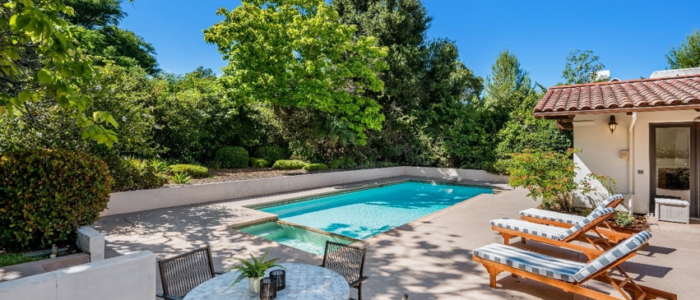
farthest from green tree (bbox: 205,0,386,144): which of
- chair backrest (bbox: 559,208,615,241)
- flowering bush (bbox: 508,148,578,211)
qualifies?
chair backrest (bbox: 559,208,615,241)

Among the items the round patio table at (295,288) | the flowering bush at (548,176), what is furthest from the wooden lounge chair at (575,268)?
the flowering bush at (548,176)

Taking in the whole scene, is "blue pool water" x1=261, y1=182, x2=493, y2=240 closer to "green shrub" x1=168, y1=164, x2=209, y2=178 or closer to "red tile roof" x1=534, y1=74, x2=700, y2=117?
"green shrub" x1=168, y1=164, x2=209, y2=178

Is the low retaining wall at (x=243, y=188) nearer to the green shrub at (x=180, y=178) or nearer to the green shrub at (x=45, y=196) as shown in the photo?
the green shrub at (x=180, y=178)

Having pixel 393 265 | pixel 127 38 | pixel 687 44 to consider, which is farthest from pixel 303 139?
pixel 687 44

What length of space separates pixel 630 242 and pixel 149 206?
10.4 m

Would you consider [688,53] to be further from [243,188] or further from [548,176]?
[243,188]

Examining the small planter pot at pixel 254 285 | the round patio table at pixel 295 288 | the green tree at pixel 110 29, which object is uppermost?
the green tree at pixel 110 29

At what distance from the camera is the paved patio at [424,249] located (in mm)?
4227

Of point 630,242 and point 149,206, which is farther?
point 149,206

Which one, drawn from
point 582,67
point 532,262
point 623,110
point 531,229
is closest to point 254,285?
point 532,262

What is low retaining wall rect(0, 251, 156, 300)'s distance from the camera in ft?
9.11

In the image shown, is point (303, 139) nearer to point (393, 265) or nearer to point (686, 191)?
point (393, 265)

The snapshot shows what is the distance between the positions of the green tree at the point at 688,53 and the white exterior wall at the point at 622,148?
19.5 meters

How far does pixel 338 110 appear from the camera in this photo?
1667 centimetres
